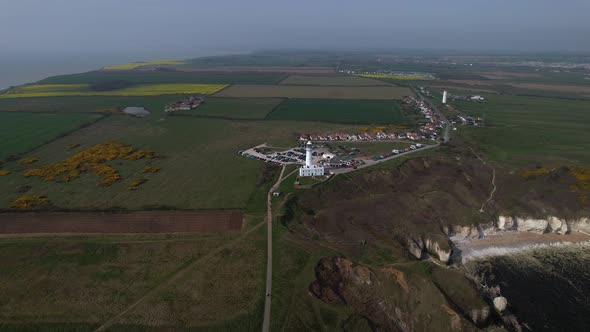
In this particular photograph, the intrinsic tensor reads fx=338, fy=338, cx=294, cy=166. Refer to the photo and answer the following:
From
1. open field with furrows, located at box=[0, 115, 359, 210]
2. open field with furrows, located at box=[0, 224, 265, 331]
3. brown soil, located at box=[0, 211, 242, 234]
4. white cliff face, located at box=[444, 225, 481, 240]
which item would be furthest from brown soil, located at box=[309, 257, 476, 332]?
open field with furrows, located at box=[0, 115, 359, 210]

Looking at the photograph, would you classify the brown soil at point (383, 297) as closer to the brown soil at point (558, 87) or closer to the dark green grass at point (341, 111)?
the dark green grass at point (341, 111)

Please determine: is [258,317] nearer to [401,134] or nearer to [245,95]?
[401,134]

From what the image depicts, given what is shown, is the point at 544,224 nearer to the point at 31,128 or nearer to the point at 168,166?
the point at 168,166

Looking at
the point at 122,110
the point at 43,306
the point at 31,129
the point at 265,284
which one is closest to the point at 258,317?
the point at 265,284

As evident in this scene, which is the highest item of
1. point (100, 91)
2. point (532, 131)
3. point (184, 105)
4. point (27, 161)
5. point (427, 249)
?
point (100, 91)

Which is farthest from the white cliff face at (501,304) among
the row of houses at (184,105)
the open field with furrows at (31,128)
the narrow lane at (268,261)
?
the row of houses at (184,105)

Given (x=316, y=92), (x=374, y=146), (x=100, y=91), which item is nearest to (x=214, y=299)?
(x=374, y=146)

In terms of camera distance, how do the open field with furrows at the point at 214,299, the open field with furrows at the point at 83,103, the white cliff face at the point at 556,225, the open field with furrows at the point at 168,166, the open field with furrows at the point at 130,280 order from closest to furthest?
the open field with furrows at the point at 214,299 < the open field with furrows at the point at 130,280 < the white cliff face at the point at 556,225 < the open field with furrows at the point at 168,166 < the open field with furrows at the point at 83,103
